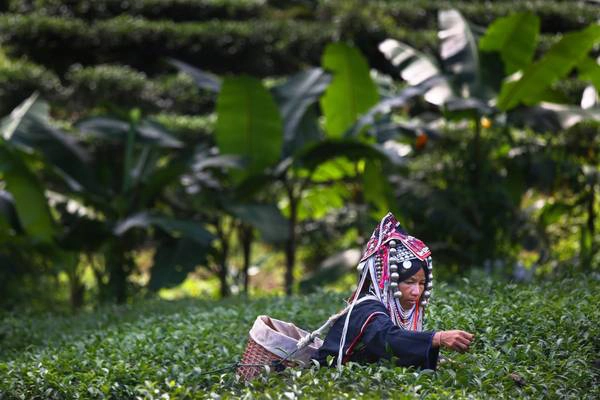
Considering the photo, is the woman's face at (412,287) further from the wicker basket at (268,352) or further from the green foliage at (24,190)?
the green foliage at (24,190)

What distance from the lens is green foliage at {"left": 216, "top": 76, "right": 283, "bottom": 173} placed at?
8.38 m

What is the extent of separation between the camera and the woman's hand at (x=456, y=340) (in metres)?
3.96

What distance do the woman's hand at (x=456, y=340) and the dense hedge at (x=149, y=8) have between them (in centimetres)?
1147

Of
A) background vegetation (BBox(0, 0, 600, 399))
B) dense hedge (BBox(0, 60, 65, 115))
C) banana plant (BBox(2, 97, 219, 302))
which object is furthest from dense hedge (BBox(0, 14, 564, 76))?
banana plant (BBox(2, 97, 219, 302))

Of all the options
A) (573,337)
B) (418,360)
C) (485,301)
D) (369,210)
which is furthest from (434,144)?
(418,360)

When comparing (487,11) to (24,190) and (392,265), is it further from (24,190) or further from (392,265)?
(392,265)

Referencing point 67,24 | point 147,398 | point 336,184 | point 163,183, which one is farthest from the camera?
point 67,24

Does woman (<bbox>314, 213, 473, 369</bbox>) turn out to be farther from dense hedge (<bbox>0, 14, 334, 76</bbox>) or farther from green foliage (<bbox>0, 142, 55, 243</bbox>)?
dense hedge (<bbox>0, 14, 334, 76</bbox>)

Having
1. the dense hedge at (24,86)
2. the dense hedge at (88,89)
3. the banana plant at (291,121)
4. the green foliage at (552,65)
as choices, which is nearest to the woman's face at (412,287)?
the banana plant at (291,121)

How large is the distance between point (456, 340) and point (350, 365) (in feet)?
1.42

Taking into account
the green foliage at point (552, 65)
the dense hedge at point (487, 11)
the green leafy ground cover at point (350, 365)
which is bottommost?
the green leafy ground cover at point (350, 365)

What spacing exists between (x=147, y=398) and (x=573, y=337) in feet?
6.53

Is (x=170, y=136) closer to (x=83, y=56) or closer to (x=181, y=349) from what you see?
(x=181, y=349)

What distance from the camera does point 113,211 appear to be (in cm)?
899
